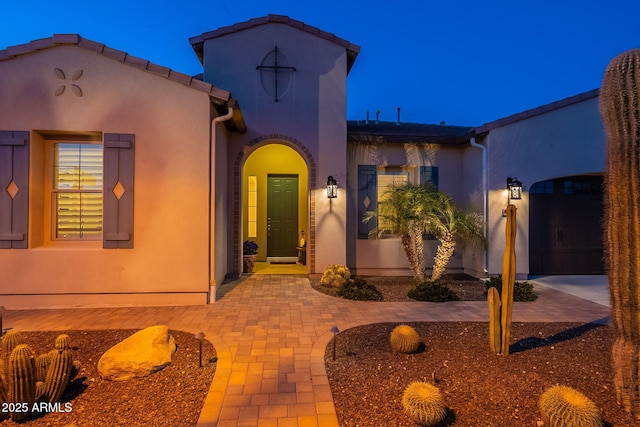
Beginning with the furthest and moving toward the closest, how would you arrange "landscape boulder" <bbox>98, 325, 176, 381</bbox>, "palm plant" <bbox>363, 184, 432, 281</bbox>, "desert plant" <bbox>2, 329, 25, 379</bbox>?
"palm plant" <bbox>363, 184, 432, 281</bbox> → "landscape boulder" <bbox>98, 325, 176, 381</bbox> → "desert plant" <bbox>2, 329, 25, 379</bbox>

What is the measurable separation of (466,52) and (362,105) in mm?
43783

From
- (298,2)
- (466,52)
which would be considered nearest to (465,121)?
(466,52)

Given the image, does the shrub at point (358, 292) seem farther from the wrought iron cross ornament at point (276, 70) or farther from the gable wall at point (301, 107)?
the wrought iron cross ornament at point (276, 70)

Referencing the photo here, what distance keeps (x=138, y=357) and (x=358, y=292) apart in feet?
12.8

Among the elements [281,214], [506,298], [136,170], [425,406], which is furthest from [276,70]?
[425,406]

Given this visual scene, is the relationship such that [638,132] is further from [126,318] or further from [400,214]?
[126,318]

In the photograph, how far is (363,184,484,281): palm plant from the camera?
22.6 ft

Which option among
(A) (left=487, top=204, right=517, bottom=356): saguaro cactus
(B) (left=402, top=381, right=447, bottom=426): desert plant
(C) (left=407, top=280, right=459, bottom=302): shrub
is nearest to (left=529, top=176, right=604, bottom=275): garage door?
(C) (left=407, top=280, right=459, bottom=302): shrub

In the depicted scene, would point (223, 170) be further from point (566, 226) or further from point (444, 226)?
point (566, 226)

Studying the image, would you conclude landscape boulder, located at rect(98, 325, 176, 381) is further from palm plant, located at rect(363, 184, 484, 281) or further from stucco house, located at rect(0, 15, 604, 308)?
palm plant, located at rect(363, 184, 484, 281)

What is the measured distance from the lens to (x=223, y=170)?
7.39 m

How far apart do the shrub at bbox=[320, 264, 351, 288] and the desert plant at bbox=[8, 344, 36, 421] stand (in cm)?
513

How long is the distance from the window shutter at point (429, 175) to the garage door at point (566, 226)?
245cm

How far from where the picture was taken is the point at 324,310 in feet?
18.1
